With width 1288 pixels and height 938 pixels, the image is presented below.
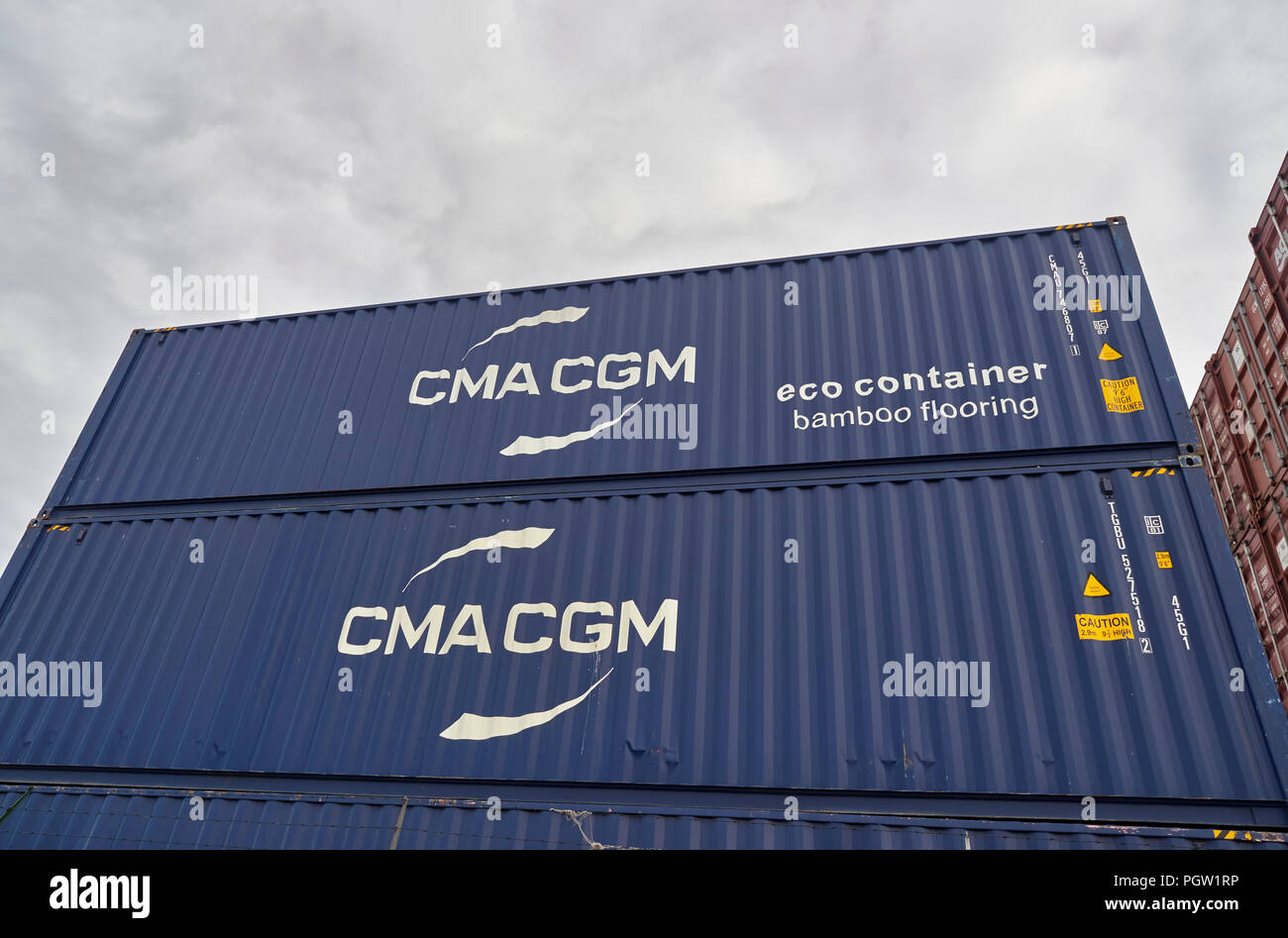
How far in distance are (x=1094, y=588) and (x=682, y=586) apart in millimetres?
2739

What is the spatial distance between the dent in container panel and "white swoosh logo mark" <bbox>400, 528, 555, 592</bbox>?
0.03m

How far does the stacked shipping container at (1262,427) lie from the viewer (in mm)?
9094

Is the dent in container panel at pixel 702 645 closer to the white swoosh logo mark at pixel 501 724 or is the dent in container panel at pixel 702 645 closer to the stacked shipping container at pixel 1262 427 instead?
the white swoosh logo mark at pixel 501 724

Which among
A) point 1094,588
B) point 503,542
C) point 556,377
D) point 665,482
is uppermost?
point 556,377

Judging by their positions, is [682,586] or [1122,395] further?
[1122,395]

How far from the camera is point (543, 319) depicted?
25.5ft

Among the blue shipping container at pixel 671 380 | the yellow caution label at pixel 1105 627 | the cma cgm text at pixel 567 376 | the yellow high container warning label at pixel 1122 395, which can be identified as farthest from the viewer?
the cma cgm text at pixel 567 376

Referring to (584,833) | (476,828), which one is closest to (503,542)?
(476,828)

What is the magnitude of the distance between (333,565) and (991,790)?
17.0 feet

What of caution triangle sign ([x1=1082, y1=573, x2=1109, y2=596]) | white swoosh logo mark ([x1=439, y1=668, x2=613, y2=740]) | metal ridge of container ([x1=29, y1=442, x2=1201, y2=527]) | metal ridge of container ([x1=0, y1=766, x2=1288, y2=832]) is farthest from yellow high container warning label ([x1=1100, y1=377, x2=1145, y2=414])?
white swoosh logo mark ([x1=439, y1=668, x2=613, y2=740])

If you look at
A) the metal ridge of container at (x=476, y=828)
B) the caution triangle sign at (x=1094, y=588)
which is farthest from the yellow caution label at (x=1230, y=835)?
the caution triangle sign at (x=1094, y=588)

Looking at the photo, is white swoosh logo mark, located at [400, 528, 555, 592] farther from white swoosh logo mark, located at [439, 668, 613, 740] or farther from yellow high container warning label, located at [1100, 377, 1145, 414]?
yellow high container warning label, located at [1100, 377, 1145, 414]

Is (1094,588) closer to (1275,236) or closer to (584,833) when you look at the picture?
(584,833)

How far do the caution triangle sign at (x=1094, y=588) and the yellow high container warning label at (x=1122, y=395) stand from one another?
1.46 m
